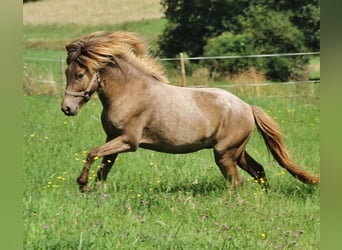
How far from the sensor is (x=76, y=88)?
4969mm

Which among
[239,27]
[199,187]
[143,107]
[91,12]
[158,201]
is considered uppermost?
[143,107]

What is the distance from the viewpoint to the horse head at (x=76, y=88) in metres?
4.96

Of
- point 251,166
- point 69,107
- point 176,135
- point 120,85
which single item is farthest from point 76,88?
point 251,166

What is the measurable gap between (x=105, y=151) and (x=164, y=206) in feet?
2.44

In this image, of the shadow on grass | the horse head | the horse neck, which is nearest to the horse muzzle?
the horse head

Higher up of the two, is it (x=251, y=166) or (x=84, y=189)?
(x=84, y=189)

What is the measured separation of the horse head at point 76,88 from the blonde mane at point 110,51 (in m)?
0.06

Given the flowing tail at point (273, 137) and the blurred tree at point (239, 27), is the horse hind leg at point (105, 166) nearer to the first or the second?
the flowing tail at point (273, 137)

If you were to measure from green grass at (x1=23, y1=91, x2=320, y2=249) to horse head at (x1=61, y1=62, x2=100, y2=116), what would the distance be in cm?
73

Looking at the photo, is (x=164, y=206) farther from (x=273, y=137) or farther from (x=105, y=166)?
(x=273, y=137)

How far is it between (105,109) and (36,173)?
4.30 feet

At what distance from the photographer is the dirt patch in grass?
31859 mm

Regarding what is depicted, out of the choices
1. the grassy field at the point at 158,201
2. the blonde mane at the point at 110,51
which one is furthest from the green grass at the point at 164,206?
the blonde mane at the point at 110,51
